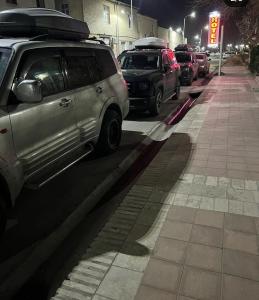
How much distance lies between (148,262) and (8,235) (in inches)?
68.8

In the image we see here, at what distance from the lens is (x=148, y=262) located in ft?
9.84

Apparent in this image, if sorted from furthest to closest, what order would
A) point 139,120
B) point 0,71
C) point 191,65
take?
point 191,65 < point 139,120 < point 0,71

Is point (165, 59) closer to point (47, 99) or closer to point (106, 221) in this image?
point (47, 99)

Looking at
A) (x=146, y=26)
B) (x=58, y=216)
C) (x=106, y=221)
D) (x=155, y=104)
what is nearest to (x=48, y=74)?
(x=58, y=216)

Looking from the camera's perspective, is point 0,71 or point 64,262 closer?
point 64,262

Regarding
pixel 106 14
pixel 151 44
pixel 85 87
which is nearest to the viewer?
pixel 85 87

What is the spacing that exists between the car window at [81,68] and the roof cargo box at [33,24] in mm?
341

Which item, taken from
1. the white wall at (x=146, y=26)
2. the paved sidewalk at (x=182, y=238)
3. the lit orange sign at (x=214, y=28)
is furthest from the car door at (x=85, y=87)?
the white wall at (x=146, y=26)

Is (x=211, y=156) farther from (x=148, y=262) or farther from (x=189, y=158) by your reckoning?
(x=148, y=262)

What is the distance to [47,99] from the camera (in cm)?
398

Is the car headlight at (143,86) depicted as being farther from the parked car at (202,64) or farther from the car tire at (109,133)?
the parked car at (202,64)

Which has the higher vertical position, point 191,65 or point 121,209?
point 191,65

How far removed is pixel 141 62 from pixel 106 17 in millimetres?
25437

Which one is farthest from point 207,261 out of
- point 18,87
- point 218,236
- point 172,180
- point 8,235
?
point 18,87
